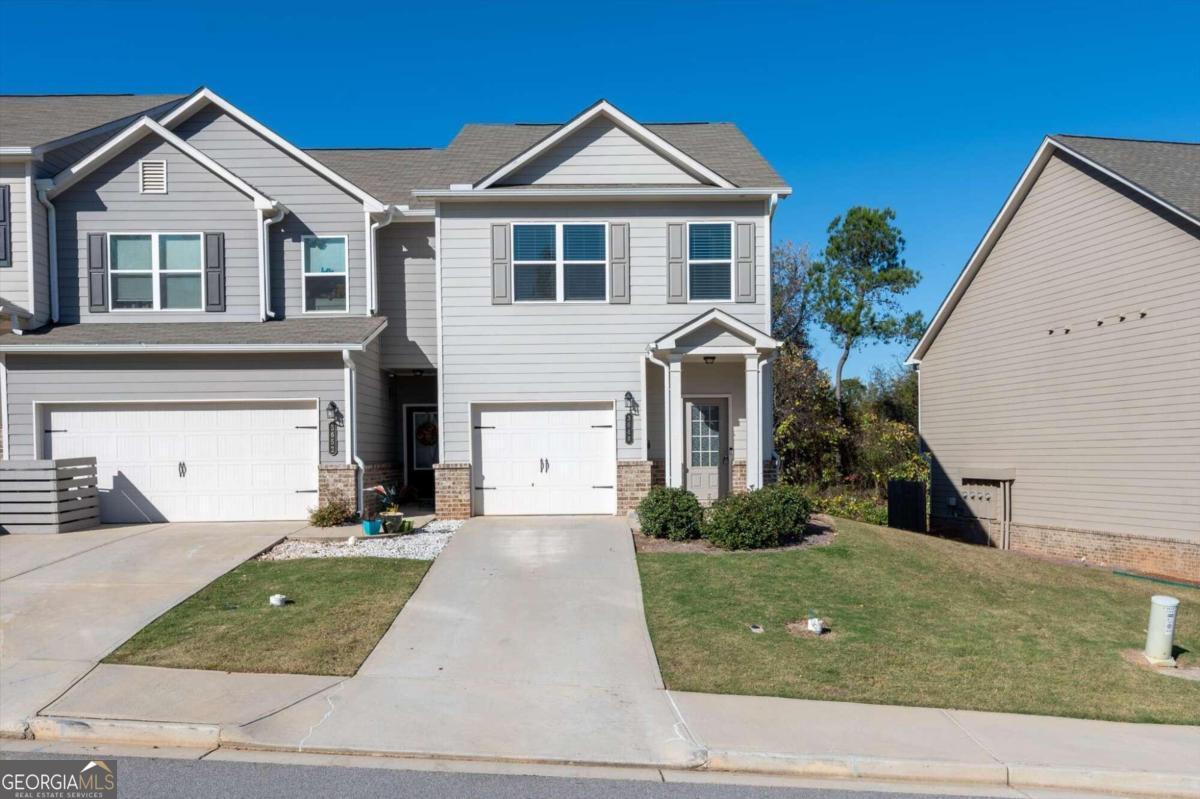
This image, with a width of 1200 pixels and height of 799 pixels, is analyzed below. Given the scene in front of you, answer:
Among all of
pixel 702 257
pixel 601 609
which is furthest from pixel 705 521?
pixel 702 257

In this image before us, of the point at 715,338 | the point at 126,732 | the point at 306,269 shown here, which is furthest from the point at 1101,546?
the point at 126,732

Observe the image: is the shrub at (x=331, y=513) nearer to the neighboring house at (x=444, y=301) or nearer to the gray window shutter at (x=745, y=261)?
the neighboring house at (x=444, y=301)

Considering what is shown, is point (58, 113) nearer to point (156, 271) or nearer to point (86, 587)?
point (156, 271)

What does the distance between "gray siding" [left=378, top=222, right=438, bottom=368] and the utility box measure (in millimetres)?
12570

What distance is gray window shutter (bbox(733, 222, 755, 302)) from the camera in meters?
16.1

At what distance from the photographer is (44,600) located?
31.9 ft

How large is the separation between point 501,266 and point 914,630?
32.3ft

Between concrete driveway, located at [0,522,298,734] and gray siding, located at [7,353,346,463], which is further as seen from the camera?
gray siding, located at [7,353,346,463]

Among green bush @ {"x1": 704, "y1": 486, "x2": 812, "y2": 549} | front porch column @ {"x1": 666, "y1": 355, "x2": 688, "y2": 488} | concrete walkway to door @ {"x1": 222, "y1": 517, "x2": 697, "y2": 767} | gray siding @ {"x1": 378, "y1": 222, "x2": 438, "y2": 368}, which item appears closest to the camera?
concrete walkway to door @ {"x1": 222, "y1": 517, "x2": 697, "y2": 767}

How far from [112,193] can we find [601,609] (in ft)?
40.9

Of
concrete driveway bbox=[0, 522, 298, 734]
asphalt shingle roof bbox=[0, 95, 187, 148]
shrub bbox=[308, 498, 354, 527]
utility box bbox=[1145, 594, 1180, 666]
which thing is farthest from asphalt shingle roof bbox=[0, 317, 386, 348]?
utility box bbox=[1145, 594, 1180, 666]

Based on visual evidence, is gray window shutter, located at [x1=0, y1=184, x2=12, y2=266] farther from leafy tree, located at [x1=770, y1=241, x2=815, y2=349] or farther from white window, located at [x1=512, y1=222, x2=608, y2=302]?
leafy tree, located at [x1=770, y1=241, x2=815, y2=349]

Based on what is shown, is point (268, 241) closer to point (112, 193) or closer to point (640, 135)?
point (112, 193)

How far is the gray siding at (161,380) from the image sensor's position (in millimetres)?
14555
